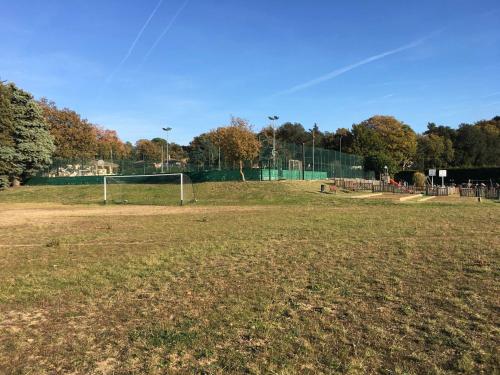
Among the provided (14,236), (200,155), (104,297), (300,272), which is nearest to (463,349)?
(300,272)

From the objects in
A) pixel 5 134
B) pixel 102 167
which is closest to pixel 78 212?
pixel 5 134

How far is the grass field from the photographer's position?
12.4ft

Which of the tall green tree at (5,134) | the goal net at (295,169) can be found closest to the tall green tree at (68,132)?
the tall green tree at (5,134)

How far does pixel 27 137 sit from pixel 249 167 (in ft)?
81.5

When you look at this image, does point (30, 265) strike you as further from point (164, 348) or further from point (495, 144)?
point (495, 144)

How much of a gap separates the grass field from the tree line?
3459 cm

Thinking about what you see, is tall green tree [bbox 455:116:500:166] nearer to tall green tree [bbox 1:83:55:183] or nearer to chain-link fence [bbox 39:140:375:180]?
chain-link fence [bbox 39:140:375:180]

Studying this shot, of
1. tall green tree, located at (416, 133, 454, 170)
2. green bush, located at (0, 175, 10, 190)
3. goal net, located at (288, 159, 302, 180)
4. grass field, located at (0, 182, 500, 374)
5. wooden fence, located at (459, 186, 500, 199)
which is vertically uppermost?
tall green tree, located at (416, 133, 454, 170)

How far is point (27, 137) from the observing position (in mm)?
48312

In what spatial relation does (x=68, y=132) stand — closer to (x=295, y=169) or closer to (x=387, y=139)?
(x=295, y=169)

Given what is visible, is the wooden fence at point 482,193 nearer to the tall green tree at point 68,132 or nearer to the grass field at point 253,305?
the grass field at point 253,305

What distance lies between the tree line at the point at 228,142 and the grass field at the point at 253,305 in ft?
113

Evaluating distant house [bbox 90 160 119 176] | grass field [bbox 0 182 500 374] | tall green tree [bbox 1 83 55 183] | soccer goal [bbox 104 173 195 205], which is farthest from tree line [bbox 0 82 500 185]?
grass field [bbox 0 182 500 374]

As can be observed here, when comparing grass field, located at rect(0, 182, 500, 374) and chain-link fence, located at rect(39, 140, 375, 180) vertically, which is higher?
chain-link fence, located at rect(39, 140, 375, 180)
